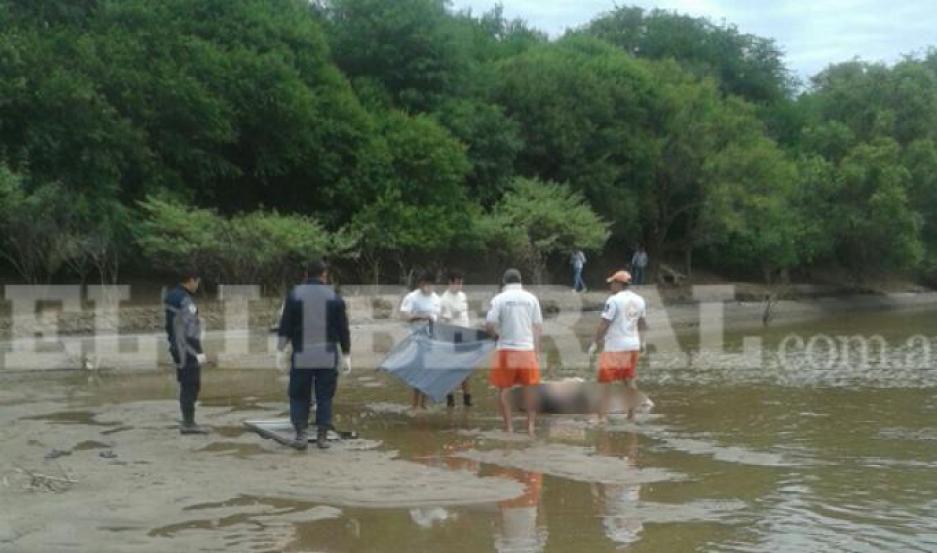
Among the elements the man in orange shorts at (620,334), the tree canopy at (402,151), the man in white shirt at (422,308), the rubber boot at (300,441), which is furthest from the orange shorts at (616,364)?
the tree canopy at (402,151)

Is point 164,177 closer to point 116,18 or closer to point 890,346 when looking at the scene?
point 116,18


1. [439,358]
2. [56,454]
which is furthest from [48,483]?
[439,358]

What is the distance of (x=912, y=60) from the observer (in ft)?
176

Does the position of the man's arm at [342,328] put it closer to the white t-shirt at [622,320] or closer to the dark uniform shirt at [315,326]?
the dark uniform shirt at [315,326]

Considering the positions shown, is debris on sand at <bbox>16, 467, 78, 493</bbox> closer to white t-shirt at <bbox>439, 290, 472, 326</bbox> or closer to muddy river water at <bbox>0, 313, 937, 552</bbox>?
muddy river water at <bbox>0, 313, 937, 552</bbox>

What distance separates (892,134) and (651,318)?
23925 millimetres

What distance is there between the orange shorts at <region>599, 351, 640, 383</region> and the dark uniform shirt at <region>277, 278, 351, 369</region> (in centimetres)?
350

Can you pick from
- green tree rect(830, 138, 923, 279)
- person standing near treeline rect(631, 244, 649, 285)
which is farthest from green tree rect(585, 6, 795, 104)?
person standing near treeline rect(631, 244, 649, 285)

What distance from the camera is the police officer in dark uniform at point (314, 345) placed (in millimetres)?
10375

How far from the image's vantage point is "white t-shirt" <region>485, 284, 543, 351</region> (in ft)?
38.9

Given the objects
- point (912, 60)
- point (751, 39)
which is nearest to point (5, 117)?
point (912, 60)

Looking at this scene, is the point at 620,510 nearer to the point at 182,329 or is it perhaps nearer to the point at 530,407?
the point at 530,407

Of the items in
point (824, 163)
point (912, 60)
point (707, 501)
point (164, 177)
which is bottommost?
point (707, 501)

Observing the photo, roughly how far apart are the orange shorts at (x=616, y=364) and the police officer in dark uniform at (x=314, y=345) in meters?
3.43
